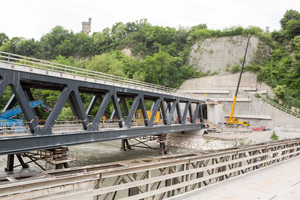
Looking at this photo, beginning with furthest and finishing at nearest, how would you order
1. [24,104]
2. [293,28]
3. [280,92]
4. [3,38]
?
[3,38]
[293,28]
[280,92]
[24,104]

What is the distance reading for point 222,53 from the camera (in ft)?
240

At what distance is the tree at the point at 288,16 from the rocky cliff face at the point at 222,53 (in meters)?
11.6

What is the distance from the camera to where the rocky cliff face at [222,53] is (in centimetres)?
6975

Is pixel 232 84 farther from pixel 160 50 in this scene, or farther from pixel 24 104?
pixel 24 104

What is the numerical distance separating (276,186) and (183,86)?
62623 mm

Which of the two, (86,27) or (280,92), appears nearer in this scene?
(280,92)

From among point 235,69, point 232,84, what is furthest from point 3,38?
point 232,84

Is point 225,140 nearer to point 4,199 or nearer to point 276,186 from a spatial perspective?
point 276,186

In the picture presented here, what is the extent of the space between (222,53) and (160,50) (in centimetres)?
1867

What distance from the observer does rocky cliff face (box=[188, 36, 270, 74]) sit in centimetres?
6975

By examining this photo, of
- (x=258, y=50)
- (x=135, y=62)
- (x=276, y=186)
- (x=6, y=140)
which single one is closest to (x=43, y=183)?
(x=276, y=186)

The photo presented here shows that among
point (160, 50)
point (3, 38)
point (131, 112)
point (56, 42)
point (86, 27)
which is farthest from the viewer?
point (86, 27)

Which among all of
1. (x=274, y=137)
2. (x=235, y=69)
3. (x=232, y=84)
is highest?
(x=235, y=69)

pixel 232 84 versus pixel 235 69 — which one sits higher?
pixel 235 69
